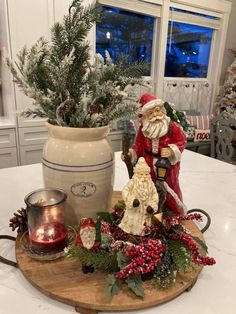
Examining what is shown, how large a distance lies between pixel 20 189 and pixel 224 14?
363cm

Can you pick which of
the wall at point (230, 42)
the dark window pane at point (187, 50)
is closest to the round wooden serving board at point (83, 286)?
the dark window pane at point (187, 50)

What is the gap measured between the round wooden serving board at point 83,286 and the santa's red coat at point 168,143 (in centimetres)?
18

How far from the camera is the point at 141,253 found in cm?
54

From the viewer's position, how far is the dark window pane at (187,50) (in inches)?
134

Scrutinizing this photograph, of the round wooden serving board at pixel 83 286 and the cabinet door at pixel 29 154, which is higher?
the round wooden serving board at pixel 83 286

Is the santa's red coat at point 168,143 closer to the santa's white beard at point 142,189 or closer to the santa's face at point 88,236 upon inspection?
the santa's white beard at point 142,189

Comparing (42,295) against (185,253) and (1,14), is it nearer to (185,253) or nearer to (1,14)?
(185,253)

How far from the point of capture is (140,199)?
58 centimetres

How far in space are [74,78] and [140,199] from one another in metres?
0.33

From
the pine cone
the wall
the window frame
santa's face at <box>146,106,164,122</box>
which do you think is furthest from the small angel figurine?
the wall

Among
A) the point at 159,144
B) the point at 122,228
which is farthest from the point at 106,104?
the point at 122,228

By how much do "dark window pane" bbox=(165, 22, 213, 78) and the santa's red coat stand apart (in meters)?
3.00

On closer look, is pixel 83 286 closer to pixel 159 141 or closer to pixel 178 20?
pixel 159 141

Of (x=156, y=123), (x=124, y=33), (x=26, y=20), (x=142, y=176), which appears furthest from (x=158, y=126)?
(x=124, y=33)
